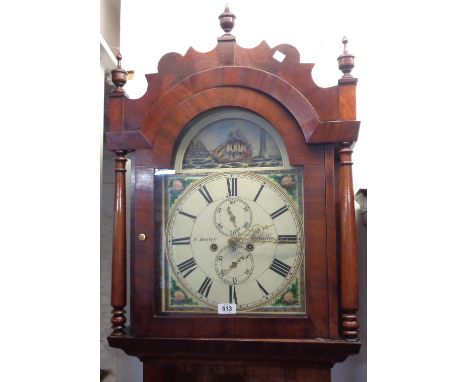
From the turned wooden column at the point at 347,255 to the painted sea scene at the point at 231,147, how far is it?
0.15 metres

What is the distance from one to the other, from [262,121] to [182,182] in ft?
0.73

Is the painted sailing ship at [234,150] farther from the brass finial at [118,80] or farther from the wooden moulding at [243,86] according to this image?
the brass finial at [118,80]

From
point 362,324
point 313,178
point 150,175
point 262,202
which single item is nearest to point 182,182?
point 150,175

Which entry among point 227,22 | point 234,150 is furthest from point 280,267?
point 227,22

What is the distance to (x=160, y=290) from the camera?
0.84m

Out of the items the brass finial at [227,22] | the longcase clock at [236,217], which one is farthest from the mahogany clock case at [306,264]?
the brass finial at [227,22]

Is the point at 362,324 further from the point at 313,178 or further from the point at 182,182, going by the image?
the point at 182,182

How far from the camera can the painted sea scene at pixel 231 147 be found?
0.84 m

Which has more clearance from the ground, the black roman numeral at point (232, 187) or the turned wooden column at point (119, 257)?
the black roman numeral at point (232, 187)

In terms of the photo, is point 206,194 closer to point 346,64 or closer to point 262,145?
point 262,145

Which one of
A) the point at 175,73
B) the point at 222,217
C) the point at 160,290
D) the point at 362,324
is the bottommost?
the point at 362,324

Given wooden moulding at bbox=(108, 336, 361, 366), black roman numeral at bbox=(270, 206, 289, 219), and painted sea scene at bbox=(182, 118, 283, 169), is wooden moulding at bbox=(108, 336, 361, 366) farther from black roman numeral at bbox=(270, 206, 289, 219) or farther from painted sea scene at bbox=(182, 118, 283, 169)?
painted sea scene at bbox=(182, 118, 283, 169)

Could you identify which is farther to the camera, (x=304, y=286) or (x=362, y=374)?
(x=362, y=374)

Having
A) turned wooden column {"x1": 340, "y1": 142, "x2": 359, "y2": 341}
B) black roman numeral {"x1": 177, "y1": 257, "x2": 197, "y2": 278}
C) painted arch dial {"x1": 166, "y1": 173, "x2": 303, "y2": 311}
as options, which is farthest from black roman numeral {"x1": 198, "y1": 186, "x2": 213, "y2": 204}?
turned wooden column {"x1": 340, "y1": 142, "x2": 359, "y2": 341}
